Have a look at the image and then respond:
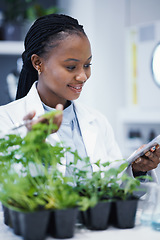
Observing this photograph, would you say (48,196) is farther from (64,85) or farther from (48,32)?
(48,32)

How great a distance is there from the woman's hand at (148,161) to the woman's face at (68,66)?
34cm

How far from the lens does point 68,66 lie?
4.31 ft

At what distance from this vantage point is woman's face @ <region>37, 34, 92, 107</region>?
1312 mm

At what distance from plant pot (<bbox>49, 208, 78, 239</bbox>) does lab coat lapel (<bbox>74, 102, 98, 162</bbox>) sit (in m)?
0.62

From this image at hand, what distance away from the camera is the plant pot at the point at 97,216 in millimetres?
854

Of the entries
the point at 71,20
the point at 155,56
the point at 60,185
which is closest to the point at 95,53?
the point at 155,56

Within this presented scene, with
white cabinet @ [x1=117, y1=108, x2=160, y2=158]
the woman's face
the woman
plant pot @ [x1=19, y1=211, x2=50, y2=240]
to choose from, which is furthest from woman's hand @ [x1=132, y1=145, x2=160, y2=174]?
white cabinet @ [x1=117, y1=108, x2=160, y2=158]

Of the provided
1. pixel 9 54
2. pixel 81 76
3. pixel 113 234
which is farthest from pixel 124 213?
pixel 9 54

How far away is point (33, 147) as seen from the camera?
797mm

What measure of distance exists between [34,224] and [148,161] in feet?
2.06

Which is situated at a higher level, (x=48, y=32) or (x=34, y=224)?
(x=48, y=32)

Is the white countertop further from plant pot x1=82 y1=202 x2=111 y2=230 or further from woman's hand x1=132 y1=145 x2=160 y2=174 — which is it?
woman's hand x1=132 y1=145 x2=160 y2=174

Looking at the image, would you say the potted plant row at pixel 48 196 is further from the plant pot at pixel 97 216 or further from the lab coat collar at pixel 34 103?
the lab coat collar at pixel 34 103

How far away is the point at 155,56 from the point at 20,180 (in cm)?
211
